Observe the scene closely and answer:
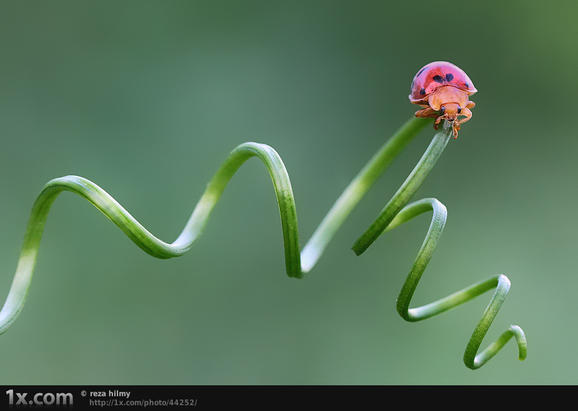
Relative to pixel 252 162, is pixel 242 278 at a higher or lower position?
lower

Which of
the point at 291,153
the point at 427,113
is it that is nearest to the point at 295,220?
→ the point at 427,113

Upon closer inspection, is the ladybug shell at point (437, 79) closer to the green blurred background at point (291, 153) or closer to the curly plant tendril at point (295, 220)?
the curly plant tendril at point (295, 220)

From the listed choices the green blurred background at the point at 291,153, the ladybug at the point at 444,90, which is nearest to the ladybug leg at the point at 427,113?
the ladybug at the point at 444,90

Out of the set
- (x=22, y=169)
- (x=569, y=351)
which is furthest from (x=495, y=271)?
(x=22, y=169)

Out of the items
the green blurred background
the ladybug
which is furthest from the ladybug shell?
the green blurred background

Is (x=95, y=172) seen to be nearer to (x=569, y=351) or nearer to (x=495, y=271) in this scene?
(x=495, y=271)
